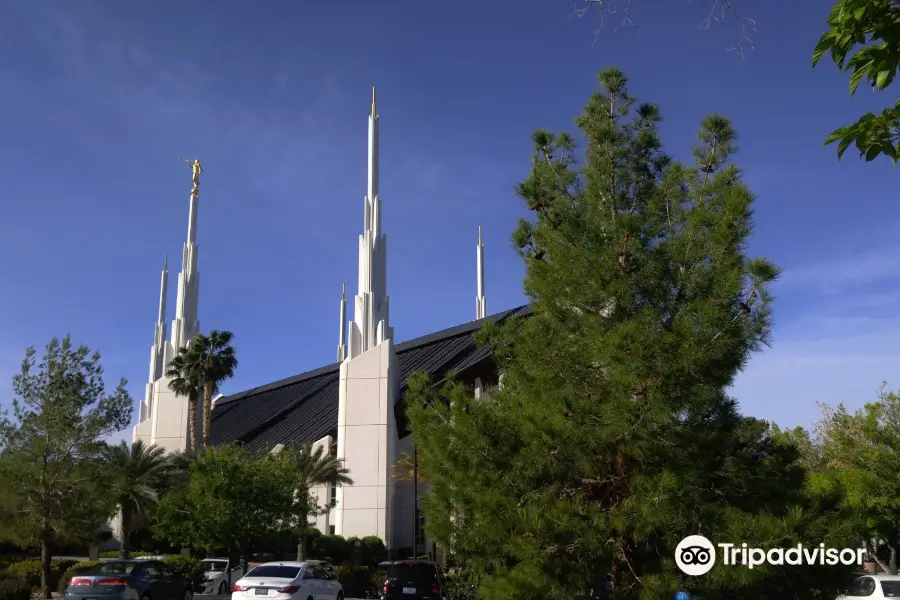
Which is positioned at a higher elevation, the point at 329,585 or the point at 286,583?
the point at 286,583

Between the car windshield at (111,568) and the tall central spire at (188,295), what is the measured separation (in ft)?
175

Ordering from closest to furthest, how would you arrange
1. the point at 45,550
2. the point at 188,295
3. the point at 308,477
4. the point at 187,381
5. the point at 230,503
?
the point at 45,550 → the point at 230,503 → the point at 308,477 → the point at 187,381 → the point at 188,295

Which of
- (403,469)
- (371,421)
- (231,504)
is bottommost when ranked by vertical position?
(231,504)

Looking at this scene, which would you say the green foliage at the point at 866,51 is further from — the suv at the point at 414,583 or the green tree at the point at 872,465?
the green tree at the point at 872,465

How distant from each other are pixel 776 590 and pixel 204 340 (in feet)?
156

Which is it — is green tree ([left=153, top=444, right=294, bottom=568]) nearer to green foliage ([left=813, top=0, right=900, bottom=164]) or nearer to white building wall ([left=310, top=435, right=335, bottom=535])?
white building wall ([left=310, top=435, right=335, bottom=535])

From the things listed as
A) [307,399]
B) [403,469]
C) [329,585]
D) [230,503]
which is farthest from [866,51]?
[307,399]

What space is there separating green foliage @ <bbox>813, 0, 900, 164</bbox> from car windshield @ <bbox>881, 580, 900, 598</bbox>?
14665 millimetres

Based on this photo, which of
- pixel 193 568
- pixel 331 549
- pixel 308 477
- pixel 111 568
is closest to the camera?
pixel 111 568

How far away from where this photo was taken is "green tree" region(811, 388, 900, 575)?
28.6 metres

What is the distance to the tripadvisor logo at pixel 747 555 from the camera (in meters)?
8.78

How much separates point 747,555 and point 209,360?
4723cm

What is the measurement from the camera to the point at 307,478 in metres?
38.6

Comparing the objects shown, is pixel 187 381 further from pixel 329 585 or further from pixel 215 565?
pixel 329 585
